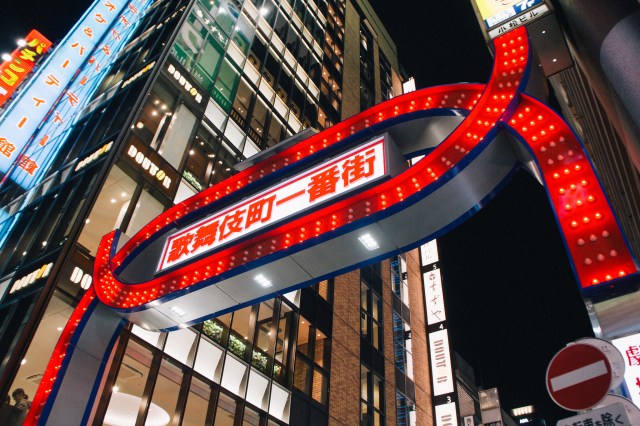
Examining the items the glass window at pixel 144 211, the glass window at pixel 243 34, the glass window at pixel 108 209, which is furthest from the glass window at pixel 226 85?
the glass window at pixel 108 209

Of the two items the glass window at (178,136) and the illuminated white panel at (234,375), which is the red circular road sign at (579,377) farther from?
the glass window at (178,136)

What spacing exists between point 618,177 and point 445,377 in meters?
14.6

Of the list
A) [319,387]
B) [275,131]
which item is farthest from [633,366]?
[275,131]

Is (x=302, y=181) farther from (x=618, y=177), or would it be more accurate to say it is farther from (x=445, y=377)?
(x=445, y=377)

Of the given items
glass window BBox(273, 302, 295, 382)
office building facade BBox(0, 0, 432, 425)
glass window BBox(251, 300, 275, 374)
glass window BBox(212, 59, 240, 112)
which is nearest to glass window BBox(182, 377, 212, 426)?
office building facade BBox(0, 0, 432, 425)

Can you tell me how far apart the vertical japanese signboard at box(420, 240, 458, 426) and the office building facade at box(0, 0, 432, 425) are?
1.47m

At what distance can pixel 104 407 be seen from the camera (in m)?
10.9

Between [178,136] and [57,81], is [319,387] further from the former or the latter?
[57,81]

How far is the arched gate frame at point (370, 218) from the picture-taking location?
16.0 feet

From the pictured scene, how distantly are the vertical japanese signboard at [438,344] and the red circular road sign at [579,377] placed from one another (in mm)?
19745

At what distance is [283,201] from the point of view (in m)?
7.52

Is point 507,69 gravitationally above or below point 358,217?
above

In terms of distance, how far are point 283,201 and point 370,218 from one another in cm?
167

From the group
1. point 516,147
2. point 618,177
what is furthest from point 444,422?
point 516,147
